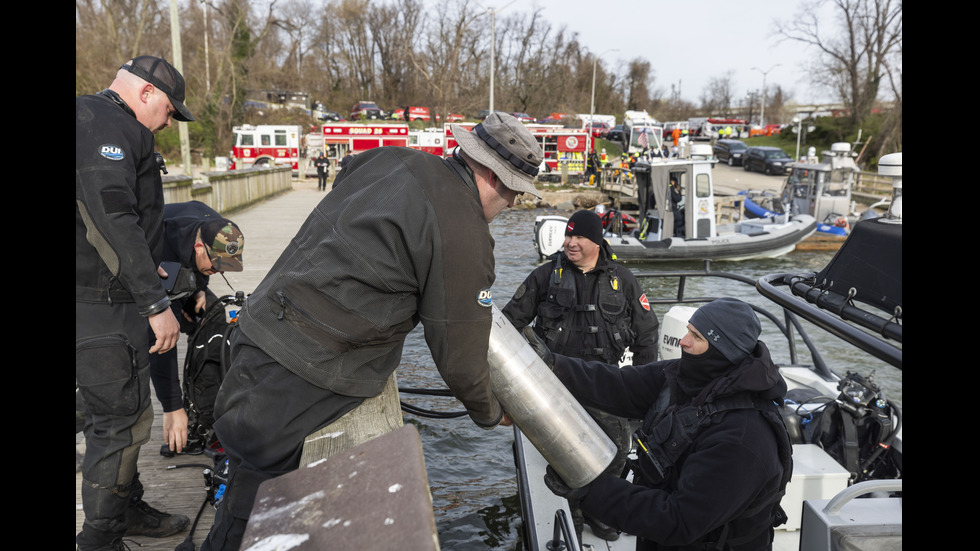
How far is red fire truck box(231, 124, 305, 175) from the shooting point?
36094mm

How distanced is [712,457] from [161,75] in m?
2.72

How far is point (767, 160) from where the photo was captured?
3734 centimetres

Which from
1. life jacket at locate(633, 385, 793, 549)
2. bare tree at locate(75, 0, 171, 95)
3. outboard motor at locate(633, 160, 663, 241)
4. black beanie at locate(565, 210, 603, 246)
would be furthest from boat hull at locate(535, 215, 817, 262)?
bare tree at locate(75, 0, 171, 95)

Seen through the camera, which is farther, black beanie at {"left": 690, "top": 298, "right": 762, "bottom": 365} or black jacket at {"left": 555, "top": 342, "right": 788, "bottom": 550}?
black beanie at {"left": 690, "top": 298, "right": 762, "bottom": 365}

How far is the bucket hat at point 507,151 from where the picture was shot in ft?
6.89

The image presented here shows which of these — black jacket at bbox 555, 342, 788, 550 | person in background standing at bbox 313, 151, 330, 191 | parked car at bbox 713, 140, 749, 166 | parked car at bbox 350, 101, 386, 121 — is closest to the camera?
black jacket at bbox 555, 342, 788, 550

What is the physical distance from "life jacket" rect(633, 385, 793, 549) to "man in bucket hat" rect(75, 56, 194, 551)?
6.83 ft

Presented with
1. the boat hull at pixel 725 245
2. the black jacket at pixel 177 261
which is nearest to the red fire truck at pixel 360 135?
the boat hull at pixel 725 245

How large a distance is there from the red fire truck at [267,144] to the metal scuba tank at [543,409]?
118 ft

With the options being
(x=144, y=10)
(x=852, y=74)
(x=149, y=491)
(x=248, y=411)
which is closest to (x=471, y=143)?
(x=248, y=411)

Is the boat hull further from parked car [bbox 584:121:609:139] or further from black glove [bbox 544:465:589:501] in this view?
parked car [bbox 584:121:609:139]

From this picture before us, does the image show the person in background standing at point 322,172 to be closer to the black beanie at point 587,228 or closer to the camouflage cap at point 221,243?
the black beanie at point 587,228

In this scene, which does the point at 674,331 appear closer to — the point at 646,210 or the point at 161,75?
the point at 161,75

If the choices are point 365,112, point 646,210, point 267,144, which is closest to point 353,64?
point 365,112
